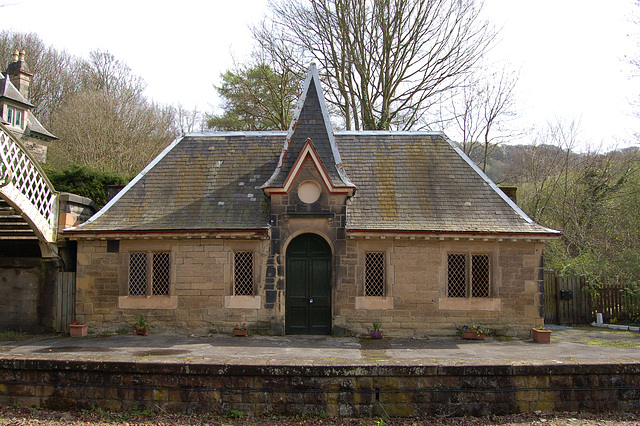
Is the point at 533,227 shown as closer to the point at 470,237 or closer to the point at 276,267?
the point at 470,237

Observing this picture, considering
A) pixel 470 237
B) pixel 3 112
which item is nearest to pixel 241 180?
pixel 470 237

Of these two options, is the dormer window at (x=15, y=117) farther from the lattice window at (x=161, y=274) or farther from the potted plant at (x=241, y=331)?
the potted plant at (x=241, y=331)

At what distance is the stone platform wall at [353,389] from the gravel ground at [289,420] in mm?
112

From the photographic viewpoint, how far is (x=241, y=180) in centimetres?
1323

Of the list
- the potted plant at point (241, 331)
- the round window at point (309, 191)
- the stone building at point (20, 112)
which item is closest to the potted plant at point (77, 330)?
the potted plant at point (241, 331)

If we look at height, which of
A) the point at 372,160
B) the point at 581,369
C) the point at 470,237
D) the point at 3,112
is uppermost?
the point at 3,112

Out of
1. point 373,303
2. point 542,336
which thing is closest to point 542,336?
point 542,336

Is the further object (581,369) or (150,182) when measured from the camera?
(150,182)

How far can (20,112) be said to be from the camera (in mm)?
28609

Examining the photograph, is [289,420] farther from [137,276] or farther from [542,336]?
[542,336]

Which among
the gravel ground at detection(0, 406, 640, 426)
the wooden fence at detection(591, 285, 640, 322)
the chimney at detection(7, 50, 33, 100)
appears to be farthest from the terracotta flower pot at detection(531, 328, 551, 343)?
the chimney at detection(7, 50, 33, 100)

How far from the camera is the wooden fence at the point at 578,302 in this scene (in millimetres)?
14641

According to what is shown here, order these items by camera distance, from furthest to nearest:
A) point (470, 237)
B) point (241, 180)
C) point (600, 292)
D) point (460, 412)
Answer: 1. point (600, 292)
2. point (241, 180)
3. point (470, 237)
4. point (460, 412)

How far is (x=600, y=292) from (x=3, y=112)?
105ft
